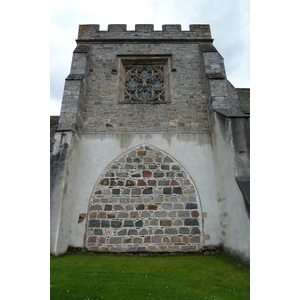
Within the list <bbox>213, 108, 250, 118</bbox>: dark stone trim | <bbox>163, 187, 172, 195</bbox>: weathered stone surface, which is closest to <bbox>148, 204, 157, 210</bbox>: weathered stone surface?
<bbox>163, 187, 172, 195</bbox>: weathered stone surface

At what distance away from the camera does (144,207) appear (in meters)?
6.42

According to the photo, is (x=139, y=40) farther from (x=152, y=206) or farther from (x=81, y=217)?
(x=81, y=217)

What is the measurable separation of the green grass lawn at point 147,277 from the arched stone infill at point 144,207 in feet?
1.39

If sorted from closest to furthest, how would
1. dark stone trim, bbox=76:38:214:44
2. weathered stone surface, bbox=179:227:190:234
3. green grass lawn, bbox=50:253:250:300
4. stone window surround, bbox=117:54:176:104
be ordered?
green grass lawn, bbox=50:253:250:300 < weathered stone surface, bbox=179:227:190:234 < stone window surround, bbox=117:54:176:104 < dark stone trim, bbox=76:38:214:44

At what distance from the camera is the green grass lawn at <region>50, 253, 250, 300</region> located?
3.42 meters

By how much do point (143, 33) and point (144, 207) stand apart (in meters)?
6.67

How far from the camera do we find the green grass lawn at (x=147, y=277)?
3.42 meters

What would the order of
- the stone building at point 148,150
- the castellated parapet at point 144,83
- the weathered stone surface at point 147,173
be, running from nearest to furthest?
the stone building at point 148,150
the weathered stone surface at point 147,173
the castellated parapet at point 144,83

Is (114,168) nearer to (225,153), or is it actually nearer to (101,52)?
(225,153)

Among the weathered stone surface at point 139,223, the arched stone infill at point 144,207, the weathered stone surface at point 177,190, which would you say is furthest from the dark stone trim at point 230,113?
the weathered stone surface at point 139,223

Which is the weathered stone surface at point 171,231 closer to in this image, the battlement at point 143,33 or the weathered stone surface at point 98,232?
the weathered stone surface at point 98,232

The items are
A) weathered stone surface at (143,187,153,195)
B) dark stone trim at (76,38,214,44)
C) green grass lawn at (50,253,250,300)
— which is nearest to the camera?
green grass lawn at (50,253,250,300)

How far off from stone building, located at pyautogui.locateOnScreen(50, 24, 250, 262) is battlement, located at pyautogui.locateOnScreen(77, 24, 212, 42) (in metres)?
0.04

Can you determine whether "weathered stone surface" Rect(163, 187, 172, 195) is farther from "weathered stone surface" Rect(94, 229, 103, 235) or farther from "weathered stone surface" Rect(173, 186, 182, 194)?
"weathered stone surface" Rect(94, 229, 103, 235)
